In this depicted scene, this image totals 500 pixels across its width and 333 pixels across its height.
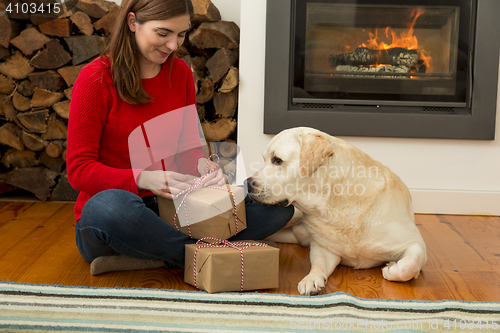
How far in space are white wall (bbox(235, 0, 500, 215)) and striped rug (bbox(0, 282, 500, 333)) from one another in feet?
4.42

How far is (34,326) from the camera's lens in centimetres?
113

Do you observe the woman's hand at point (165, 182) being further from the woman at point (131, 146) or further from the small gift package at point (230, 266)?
the small gift package at point (230, 266)

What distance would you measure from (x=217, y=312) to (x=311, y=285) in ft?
1.12

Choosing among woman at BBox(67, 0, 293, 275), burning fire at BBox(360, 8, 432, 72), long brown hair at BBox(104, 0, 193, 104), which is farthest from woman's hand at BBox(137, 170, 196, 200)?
Result: burning fire at BBox(360, 8, 432, 72)

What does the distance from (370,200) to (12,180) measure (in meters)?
2.18

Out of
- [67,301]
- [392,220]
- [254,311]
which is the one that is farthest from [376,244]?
[67,301]

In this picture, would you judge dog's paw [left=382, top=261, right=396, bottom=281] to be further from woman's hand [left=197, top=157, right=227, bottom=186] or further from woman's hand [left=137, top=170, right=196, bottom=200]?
woman's hand [left=137, top=170, right=196, bottom=200]

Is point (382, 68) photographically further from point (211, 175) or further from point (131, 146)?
point (131, 146)

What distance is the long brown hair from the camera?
1438mm

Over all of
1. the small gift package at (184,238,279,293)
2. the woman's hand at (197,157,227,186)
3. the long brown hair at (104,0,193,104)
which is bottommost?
the small gift package at (184,238,279,293)

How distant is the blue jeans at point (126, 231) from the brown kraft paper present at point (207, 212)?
5cm

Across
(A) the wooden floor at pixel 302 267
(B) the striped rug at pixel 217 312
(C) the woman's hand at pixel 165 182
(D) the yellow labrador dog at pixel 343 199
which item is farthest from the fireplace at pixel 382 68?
(B) the striped rug at pixel 217 312

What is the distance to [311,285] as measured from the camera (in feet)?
4.61

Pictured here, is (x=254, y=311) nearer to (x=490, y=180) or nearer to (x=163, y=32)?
(x=163, y=32)
